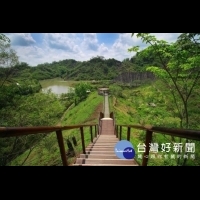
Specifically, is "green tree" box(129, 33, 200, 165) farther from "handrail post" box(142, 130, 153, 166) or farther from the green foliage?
the green foliage

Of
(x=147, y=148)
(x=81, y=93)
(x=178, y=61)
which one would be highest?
(x=178, y=61)

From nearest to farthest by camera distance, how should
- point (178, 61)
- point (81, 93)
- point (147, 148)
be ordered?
point (147, 148) → point (178, 61) → point (81, 93)

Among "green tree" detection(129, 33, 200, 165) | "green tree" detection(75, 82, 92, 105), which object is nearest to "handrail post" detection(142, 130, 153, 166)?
"green tree" detection(129, 33, 200, 165)

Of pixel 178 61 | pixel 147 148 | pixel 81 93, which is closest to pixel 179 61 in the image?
pixel 178 61

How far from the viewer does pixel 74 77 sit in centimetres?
4959

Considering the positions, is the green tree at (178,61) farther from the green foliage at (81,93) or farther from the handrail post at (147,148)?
the green foliage at (81,93)

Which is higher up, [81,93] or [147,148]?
[147,148]

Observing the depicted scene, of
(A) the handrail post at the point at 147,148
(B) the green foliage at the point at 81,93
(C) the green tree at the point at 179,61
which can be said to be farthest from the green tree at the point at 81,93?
(A) the handrail post at the point at 147,148

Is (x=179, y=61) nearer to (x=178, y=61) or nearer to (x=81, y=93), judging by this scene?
(x=178, y=61)
